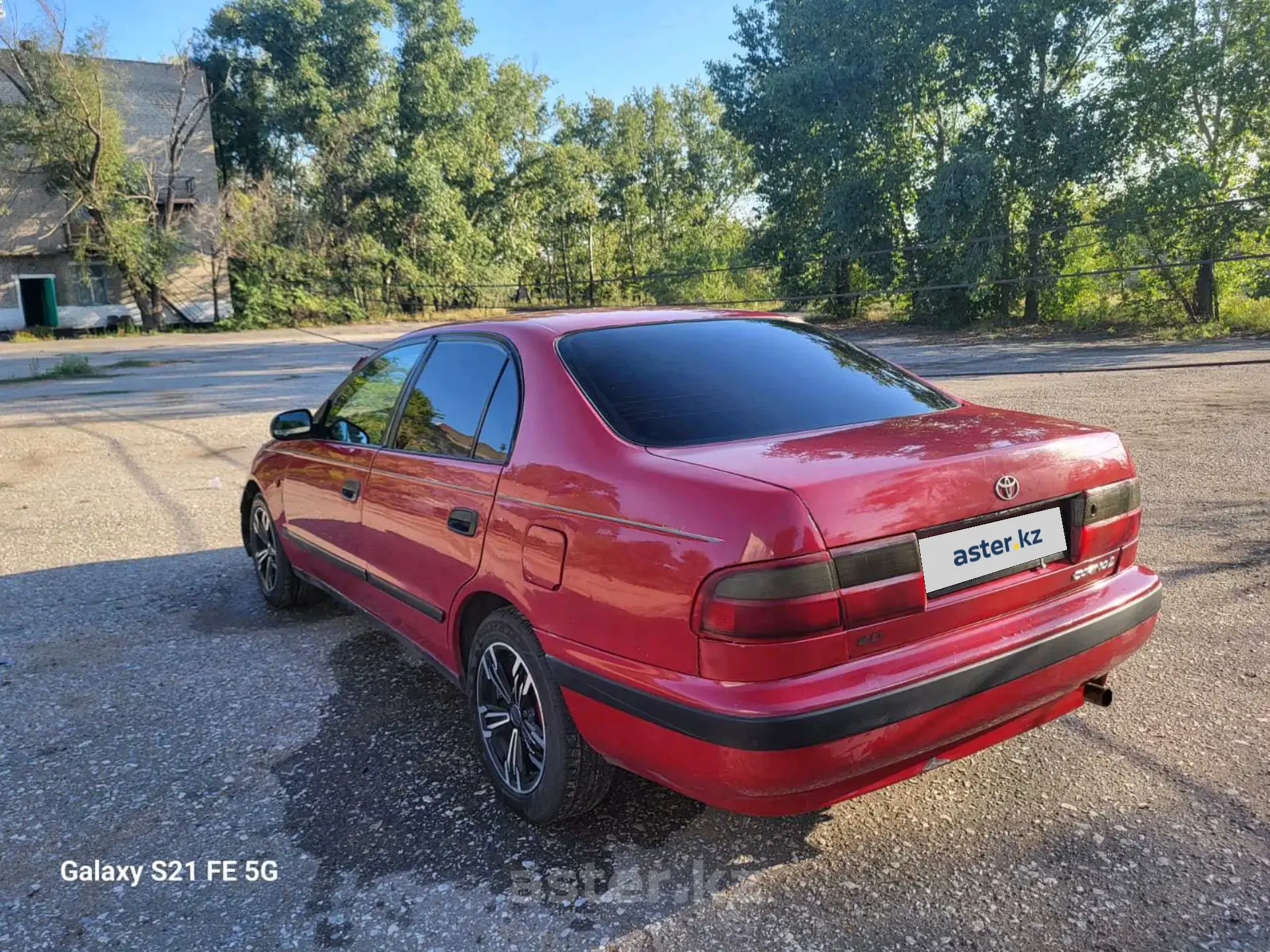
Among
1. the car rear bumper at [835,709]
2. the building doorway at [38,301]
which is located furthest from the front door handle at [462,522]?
the building doorway at [38,301]

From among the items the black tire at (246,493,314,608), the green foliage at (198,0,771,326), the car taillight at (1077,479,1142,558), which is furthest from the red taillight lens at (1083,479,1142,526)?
the green foliage at (198,0,771,326)

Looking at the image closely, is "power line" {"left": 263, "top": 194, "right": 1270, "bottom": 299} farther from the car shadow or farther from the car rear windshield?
the car shadow

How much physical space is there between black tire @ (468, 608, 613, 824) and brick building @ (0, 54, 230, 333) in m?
37.0

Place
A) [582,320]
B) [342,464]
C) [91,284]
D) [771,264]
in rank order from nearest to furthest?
[582,320], [342,464], [771,264], [91,284]

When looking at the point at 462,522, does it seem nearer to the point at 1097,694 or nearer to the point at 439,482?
the point at 439,482

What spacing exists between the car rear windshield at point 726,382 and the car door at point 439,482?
35cm

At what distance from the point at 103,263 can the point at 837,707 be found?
39057 millimetres

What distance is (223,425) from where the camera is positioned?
1173 centimetres

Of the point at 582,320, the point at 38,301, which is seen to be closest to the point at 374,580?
the point at 582,320

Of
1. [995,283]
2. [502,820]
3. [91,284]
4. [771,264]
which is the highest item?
[91,284]

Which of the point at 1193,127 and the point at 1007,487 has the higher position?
the point at 1193,127

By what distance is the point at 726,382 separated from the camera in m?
2.93

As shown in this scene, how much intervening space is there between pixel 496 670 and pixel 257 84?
39.2 m

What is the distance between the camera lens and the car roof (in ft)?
10.2
